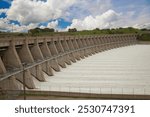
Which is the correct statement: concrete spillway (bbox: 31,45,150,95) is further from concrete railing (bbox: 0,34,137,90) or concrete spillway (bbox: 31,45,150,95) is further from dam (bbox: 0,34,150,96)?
concrete railing (bbox: 0,34,137,90)

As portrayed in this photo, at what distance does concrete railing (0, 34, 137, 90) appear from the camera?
31256mm

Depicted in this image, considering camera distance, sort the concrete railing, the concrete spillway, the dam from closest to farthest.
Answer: the concrete railing < the dam < the concrete spillway

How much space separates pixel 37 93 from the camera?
28.3 meters

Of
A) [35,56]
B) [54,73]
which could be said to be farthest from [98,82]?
[35,56]

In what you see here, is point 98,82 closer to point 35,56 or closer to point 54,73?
point 54,73

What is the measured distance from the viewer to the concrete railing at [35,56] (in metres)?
31.3

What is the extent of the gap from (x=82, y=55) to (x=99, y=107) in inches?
2183

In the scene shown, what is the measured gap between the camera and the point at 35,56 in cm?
4394

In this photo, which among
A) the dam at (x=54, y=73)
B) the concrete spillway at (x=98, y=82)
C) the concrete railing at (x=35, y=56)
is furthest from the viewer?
the concrete spillway at (x=98, y=82)

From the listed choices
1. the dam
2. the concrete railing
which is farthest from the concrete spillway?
the concrete railing

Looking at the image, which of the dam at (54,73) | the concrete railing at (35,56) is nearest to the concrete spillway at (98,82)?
the dam at (54,73)

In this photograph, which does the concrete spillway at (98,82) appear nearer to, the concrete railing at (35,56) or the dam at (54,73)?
the dam at (54,73)

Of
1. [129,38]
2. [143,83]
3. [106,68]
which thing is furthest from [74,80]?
[129,38]

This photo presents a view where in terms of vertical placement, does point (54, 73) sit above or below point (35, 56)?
below
